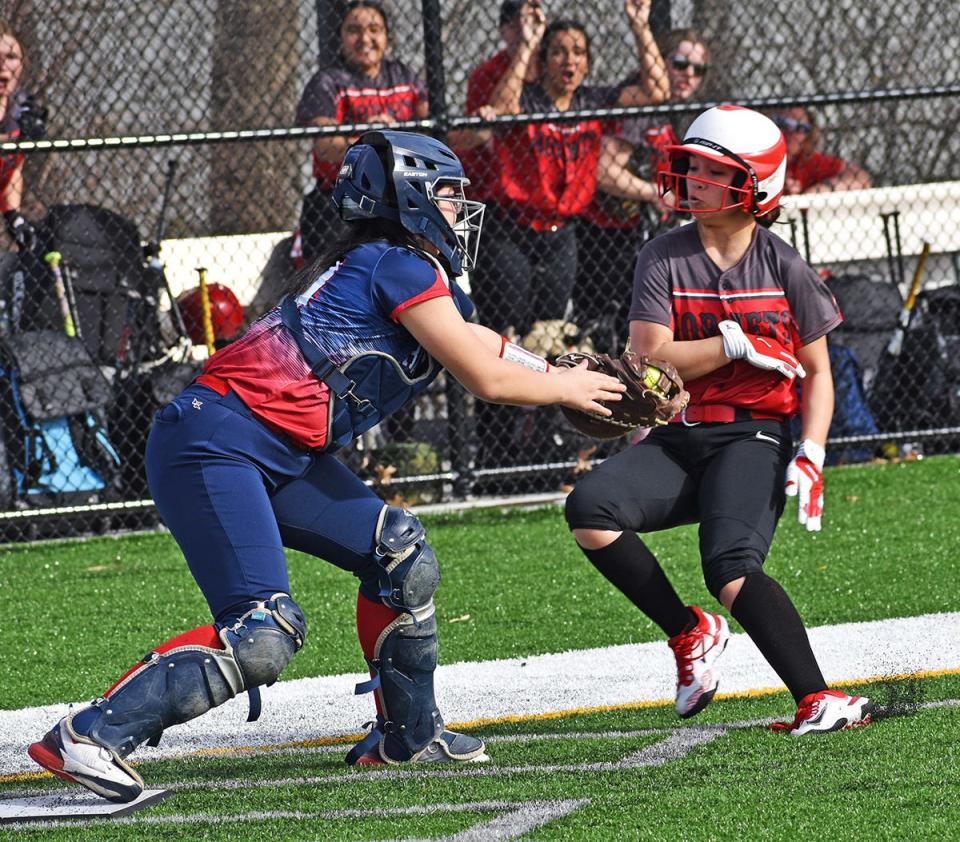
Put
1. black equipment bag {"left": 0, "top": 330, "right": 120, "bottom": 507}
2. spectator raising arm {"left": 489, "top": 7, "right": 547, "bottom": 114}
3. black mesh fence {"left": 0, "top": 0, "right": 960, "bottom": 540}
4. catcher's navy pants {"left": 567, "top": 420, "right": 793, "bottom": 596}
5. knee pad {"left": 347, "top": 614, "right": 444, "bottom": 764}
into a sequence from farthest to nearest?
spectator raising arm {"left": 489, "top": 7, "right": 547, "bottom": 114}
black mesh fence {"left": 0, "top": 0, "right": 960, "bottom": 540}
black equipment bag {"left": 0, "top": 330, "right": 120, "bottom": 507}
catcher's navy pants {"left": 567, "top": 420, "right": 793, "bottom": 596}
knee pad {"left": 347, "top": 614, "right": 444, "bottom": 764}

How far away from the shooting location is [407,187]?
381 cm

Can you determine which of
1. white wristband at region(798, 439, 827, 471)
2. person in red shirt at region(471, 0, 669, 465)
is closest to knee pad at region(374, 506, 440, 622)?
white wristband at region(798, 439, 827, 471)

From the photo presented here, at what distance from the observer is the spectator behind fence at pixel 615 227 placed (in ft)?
28.6

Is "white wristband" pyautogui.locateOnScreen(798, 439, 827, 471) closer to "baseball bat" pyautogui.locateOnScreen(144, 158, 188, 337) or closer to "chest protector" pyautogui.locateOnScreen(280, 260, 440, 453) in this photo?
"chest protector" pyautogui.locateOnScreen(280, 260, 440, 453)

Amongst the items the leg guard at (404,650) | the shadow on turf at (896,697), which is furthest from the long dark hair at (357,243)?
the shadow on turf at (896,697)

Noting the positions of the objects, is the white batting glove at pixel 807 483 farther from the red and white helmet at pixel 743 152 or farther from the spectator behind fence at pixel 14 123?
the spectator behind fence at pixel 14 123

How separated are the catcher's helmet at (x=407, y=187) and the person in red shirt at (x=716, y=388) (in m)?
0.73

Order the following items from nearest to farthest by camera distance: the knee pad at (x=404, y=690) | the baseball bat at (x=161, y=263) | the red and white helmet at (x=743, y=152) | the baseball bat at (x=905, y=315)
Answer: the knee pad at (x=404, y=690), the red and white helmet at (x=743, y=152), the baseball bat at (x=161, y=263), the baseball bat at (x=905, y=315)

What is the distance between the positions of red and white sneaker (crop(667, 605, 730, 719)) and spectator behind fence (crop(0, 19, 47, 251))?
509cm

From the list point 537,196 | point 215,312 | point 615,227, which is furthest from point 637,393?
point 215,312

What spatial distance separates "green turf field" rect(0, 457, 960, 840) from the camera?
333cm

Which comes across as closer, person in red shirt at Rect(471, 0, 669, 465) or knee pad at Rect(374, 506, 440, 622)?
knee pad at Rect(374, 506, 440, 622)

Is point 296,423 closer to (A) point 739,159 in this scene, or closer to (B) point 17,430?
(A) point 739,159

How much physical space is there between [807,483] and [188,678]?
5.74 feet
